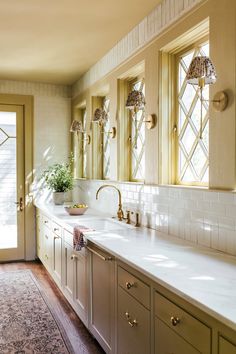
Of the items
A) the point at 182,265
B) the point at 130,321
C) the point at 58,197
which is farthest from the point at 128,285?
the point at 58,197

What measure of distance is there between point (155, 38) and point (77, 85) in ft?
7.91

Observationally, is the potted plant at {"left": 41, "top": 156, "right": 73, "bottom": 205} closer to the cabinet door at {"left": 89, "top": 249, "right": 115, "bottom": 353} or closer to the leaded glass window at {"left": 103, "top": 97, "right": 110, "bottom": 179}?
the leaded glass window at {"left": 103, "top": 97, "right": 110, "bottom": 179}

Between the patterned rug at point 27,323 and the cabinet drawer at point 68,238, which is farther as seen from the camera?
the cabinet drawer at point 68,238

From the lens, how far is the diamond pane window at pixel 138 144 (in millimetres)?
3383

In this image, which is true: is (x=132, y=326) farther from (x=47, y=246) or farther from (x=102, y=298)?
(x=47, y=246)

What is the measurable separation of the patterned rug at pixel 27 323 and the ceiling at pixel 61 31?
102 inches

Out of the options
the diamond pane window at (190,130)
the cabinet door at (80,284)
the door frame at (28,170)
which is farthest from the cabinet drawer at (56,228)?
the diamond pane window at (190,130)

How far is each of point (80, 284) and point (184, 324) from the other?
1652 mm

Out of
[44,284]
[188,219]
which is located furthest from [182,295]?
[44,284]

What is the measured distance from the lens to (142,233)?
2.69 m

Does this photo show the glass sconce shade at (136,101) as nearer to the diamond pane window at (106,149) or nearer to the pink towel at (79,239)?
the pink towel at (79,239)

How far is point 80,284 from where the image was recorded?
2957 millimetres

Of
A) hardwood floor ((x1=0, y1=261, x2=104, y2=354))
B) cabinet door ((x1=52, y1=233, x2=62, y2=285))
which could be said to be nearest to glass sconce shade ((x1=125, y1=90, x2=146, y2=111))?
cabinet door ((x1=52, y1=233, x2=62, y2=285))

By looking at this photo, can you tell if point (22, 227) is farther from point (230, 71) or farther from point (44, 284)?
point (230, 71)
